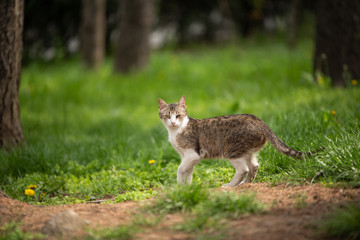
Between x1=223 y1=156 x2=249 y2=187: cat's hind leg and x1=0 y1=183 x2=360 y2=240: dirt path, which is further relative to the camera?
x1=223 y1=156 x2=249 y2=187: cat's hind leg

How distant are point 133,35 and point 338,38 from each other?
600 centimetres

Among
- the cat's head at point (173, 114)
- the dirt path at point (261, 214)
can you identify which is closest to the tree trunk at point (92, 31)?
the cat's head at point (173, 114)

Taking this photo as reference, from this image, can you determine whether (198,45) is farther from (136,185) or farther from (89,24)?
(136,185)

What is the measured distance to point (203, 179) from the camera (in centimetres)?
473

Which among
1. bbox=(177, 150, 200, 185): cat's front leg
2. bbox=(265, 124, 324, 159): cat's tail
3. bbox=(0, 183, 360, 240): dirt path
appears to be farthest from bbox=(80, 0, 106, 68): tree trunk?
bbox=(265, 124, 324, 159): cat's tail

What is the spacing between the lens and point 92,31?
529 inches

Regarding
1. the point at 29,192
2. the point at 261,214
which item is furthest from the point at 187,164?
the point at 29,192

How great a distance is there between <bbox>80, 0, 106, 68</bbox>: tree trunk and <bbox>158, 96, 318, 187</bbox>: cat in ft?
31.1

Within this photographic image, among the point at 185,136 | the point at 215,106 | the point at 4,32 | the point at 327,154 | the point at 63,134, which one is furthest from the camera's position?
the point at 215,106

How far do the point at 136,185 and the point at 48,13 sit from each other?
545 inches

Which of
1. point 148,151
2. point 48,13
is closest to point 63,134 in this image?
point 148,151

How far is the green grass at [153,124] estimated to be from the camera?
4.48 meters

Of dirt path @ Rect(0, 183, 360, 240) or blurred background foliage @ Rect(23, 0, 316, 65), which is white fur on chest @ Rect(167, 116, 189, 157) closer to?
dirt path @ Rect(0, 183, 360, 240)

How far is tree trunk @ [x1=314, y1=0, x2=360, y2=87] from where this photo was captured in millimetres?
7594
